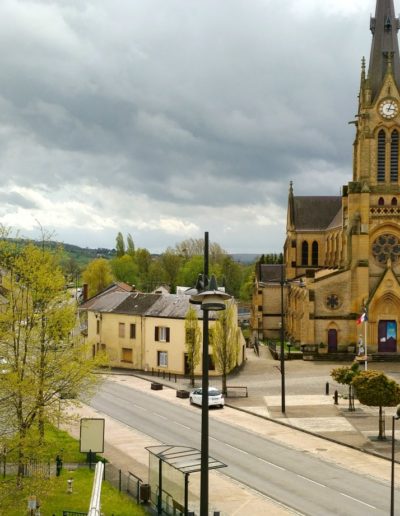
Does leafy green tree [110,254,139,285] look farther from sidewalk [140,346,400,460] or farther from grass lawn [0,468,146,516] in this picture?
grass lawn [0,468,146,516]

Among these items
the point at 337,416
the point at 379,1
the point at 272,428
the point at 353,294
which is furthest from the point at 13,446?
the point at 379,1

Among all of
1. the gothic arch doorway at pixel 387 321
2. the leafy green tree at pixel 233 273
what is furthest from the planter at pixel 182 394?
the leafy green tree at pixel 233 273

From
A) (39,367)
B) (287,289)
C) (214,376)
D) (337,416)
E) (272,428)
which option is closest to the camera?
(39,367)

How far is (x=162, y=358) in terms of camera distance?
56.3 metres

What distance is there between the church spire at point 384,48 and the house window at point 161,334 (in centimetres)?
3306

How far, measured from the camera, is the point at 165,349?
5600 cm

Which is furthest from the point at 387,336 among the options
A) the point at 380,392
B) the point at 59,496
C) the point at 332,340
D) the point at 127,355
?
the point at 59,496

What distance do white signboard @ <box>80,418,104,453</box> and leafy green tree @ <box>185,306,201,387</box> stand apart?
22.6m

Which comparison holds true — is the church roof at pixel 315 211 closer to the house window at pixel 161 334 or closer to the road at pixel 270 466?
the house window at pixel 161 334

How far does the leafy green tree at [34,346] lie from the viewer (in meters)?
22.5

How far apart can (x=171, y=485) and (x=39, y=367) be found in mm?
6538

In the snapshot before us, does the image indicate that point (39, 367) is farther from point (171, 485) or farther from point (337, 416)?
point (337, 416)

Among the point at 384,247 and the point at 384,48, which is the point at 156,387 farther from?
the point at 384,48

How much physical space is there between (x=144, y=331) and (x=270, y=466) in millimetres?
31035
